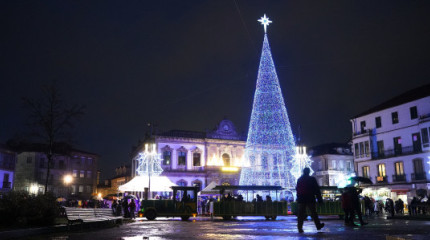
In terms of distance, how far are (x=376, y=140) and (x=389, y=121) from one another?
309 centimetres

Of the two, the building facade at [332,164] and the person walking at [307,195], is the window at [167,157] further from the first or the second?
the person walking at [307,195]

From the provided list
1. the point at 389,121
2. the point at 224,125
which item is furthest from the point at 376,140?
the point at 224,125

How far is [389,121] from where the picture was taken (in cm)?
4484

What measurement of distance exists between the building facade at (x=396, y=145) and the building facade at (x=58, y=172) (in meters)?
44.0

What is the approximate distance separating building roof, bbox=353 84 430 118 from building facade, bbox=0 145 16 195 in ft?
156

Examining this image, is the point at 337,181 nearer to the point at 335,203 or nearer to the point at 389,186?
the point at 389,186

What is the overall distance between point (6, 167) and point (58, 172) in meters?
16.5

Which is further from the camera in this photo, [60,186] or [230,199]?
[60,186]

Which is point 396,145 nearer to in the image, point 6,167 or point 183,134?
point 183,134

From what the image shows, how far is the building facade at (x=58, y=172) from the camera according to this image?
2640 inches

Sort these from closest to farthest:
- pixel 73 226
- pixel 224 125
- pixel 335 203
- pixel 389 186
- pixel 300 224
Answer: pixel 300 224 → pixel 73 226 → pixel 335 203 → pixel 389 186 → pixel 224 125

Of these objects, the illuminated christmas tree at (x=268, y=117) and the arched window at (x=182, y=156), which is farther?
the arched window at (x=182, y=156)

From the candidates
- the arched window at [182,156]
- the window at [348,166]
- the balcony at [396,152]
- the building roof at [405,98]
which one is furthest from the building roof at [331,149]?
the arched window at [182,156]

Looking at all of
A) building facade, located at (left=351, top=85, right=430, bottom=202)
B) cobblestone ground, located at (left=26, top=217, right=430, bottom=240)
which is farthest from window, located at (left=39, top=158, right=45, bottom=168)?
cobblestone ground, located at (left=26, top=217, right=430, bottom=240)
